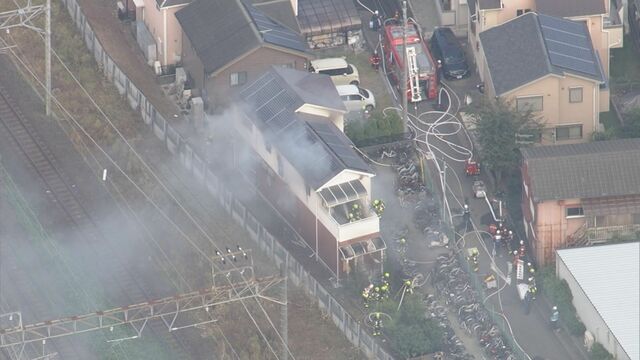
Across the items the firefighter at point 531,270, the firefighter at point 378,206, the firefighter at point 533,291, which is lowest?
the firefighter at point 533,291

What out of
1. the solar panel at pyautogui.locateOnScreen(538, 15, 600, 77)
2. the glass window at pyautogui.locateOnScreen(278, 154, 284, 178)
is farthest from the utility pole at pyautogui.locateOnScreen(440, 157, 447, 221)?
the glass window at pyautogui.locateOnScreen(278, 154, 284, 178)

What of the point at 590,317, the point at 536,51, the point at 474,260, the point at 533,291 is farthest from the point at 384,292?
the point at 536,51

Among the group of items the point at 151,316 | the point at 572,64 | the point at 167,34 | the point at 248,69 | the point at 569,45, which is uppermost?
the point at 167,34

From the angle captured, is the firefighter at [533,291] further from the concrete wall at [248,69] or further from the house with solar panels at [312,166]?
the concrete wall at [248,69]

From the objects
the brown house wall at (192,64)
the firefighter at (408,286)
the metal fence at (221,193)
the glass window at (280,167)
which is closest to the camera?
the metal fence at (221,193)

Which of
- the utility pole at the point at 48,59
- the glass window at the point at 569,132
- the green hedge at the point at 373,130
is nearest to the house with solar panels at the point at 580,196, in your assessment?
the glass window at the point at 569,132

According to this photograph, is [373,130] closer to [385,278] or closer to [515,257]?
[385,278]

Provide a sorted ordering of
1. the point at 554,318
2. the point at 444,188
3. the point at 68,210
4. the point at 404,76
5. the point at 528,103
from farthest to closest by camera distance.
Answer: the point at 404,76 → the point at 528,103 → the point at 444,188 → the point at 68,210 → the point at 554,318

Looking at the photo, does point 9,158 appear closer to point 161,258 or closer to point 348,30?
point 161,258
